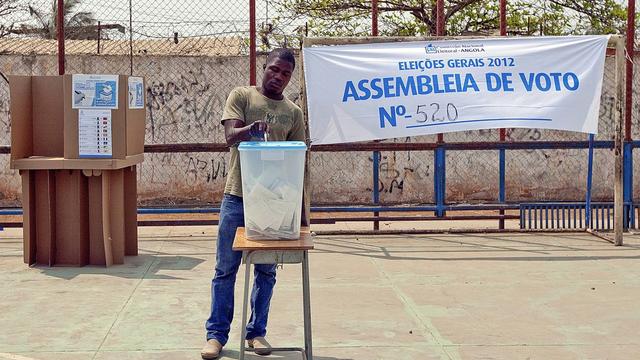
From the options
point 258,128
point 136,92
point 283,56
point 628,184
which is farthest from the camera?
point 628,184

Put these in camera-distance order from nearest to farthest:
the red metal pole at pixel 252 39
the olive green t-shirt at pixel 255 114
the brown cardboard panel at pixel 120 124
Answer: the olive green t-shirt at pixel 255 114
the brown cardboard panel at pixel 120 124
the red metal pole at pixel 252 39

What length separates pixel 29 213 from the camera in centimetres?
772

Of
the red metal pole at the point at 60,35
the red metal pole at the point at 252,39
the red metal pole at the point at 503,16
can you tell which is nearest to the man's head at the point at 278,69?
the red metal pole at the point at 252,39

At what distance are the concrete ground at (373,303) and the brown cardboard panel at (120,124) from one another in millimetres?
1089

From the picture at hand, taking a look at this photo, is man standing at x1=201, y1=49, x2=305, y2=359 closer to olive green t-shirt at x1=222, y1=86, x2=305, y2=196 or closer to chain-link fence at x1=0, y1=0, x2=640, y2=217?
olive green t-shirt at x1=222, y1=86, x2=305, y2=196

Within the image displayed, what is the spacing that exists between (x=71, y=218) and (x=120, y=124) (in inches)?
39.1

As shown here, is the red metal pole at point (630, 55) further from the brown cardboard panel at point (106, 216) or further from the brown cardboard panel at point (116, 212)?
the brown cardboard panel at point (106, 216)

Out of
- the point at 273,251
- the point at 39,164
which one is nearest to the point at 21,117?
the point at 39,164

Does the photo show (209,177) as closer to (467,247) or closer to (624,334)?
(467,247)

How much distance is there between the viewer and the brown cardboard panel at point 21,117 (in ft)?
24.7

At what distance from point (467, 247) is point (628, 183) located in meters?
2.41

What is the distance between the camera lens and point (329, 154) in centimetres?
1369

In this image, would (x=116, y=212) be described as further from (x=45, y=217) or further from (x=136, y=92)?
(x=136, y=92)

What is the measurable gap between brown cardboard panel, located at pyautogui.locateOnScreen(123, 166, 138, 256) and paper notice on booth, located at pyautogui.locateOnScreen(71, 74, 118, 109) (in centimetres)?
86
